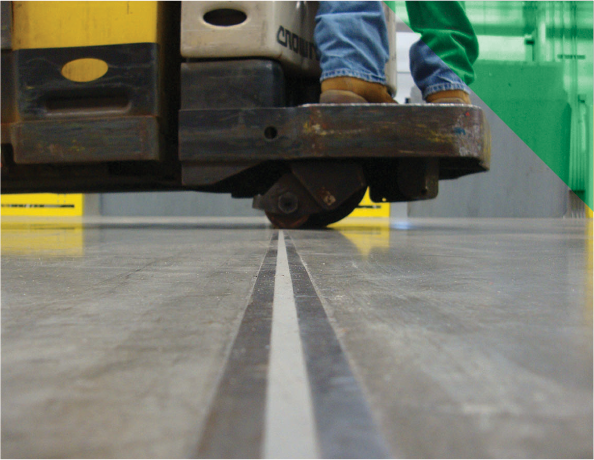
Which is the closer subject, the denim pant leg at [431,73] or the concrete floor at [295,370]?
the concrete floor at [295,370]

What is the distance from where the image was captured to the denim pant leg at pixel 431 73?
1845mm

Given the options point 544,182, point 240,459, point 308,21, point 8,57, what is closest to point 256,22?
point 308,21

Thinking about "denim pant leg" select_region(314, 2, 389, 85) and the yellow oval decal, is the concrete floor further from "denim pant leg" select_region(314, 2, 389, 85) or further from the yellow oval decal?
the yellow oval decal

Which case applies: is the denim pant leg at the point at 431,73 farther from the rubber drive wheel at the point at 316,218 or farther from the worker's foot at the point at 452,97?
the rubber drive wheel at the point at 316,218

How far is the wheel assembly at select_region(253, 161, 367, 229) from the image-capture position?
1.82 m

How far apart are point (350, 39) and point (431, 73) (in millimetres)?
409

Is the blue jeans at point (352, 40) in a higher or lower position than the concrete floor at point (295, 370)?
higher

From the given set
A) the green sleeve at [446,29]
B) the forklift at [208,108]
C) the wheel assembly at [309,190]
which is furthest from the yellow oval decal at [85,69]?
the green sleeve at [446,29]

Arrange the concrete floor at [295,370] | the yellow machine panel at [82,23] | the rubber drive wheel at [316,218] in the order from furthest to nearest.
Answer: the rubber drive wheel at [316,218] < the yellow machine panel at [82,23] < the concrete floor at [295,370]

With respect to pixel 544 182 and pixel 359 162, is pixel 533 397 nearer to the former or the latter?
pixel 359 162

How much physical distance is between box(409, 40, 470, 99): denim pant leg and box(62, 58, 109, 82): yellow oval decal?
1160 millimetres

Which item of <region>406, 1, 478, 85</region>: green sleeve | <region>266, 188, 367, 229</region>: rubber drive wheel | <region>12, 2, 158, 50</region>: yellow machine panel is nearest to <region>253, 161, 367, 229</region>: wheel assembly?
<region>266, 188, 367, 229</region>: rubber drive wheel

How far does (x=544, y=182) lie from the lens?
6246 millimetres

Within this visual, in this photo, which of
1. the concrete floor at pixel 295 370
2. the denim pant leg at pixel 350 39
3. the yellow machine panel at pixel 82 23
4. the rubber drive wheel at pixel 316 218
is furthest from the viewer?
the rubber drive wheel at pixel 316 218
